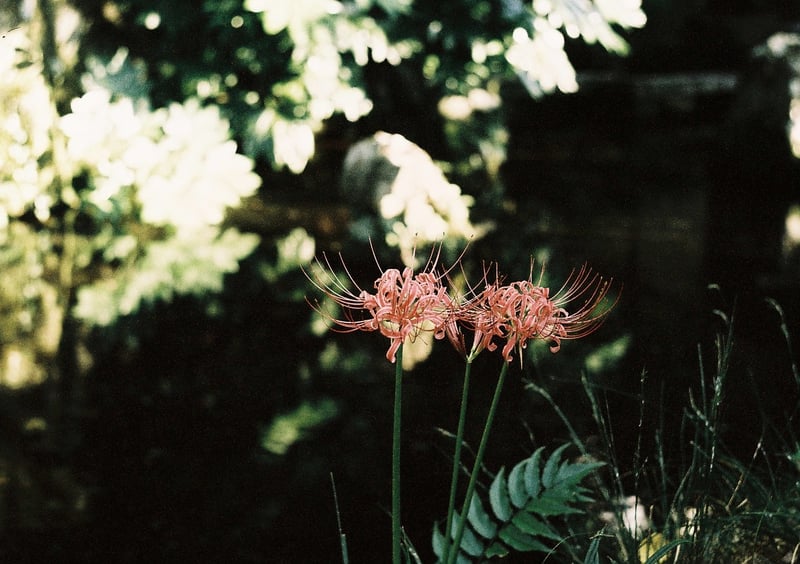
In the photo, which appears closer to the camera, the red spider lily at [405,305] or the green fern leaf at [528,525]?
the red spider lily at [405,305]

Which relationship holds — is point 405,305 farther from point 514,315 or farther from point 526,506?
point 526,506

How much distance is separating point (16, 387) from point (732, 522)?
7.68 feet

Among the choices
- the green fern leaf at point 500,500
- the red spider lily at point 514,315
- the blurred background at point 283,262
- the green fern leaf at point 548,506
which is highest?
the red spider lily at point 514,315

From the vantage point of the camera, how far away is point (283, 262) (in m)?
4.85

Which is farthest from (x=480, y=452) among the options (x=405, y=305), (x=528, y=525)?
(x=528, y=525)

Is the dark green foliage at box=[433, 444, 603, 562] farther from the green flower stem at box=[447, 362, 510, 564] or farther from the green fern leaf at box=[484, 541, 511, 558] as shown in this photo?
the green flower stem at box=[447, 362, 510, 564]

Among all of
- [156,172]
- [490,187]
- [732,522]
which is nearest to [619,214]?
[490,187]

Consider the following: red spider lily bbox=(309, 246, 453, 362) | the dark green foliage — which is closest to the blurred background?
red spider lily bbox=(309, 246, 453, 362)

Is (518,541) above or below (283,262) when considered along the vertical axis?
above

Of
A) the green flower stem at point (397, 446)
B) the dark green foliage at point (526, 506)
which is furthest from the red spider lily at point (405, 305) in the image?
the dark green foliage at point (526, 506)

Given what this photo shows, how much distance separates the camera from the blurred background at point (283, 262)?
84.4 inches

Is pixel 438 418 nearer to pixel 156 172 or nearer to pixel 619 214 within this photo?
pixel 156 172

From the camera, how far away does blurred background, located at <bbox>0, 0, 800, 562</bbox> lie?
2.14 meters

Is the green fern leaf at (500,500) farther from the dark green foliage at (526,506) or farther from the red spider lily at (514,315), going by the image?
the red spider lily at (514,315)
